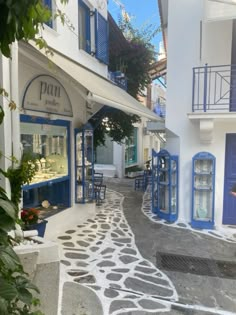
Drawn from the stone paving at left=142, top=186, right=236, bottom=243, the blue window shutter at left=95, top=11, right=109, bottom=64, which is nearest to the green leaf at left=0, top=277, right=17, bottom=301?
the stone paving at left=142, top=186, right=236, bottom=243

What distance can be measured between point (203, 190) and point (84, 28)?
6.89 metres

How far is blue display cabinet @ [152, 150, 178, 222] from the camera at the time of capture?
9102 mm

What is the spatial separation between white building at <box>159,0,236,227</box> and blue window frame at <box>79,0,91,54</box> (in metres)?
2.83

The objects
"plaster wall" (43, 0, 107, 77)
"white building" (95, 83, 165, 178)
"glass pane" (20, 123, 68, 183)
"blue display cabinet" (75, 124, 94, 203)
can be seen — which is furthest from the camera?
"white building" (95, 83, 165, 178)

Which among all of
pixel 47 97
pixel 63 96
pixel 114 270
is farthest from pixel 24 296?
pixel 63 96

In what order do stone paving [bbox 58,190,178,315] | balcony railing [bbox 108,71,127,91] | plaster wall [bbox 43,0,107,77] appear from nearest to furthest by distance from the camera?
1. stone paving [bbox 58,190,178,315]
2. plaster wall [bbox 43,0,107,77]
3. balcony railing [bbox 108,71,127,91]

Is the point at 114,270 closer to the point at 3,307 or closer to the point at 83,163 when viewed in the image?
the point at 83,163

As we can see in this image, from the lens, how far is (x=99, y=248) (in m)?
6.77

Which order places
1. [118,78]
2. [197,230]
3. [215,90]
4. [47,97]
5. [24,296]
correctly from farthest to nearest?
[118,78], [215,90], [197,230], [47,97], [24,296]

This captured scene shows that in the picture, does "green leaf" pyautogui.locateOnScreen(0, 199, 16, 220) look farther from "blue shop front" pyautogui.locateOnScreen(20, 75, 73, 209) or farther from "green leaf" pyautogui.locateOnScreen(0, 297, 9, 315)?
"blue shop front" pyautogui.locateOnScreen(20, 75, 73, 209)

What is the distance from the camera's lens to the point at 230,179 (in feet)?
28.6

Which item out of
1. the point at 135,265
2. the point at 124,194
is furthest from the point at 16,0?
the point at 124,194

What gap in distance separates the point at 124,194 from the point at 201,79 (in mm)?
7291

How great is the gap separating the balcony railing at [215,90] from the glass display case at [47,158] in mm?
4200
